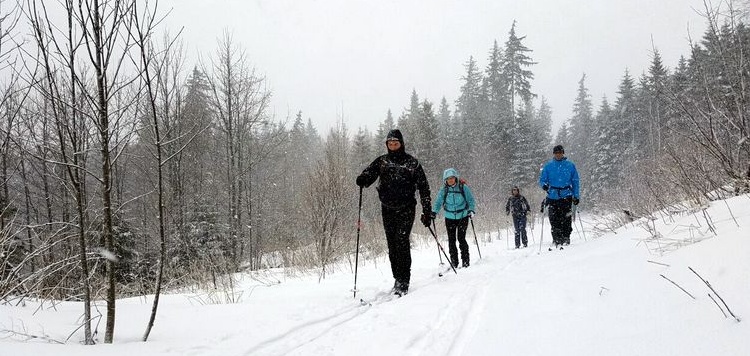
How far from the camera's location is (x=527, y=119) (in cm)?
3859

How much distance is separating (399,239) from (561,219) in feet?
14.8

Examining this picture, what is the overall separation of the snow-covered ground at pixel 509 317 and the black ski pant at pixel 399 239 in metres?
0.40

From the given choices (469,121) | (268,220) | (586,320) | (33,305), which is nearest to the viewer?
(586,320)

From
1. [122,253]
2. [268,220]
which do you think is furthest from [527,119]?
[122,253]

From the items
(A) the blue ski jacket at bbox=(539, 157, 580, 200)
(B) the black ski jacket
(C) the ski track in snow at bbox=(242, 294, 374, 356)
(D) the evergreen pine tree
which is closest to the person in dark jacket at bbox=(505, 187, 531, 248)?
(A) the blue ski jacket at bbox=(539, 157, 580, 200)

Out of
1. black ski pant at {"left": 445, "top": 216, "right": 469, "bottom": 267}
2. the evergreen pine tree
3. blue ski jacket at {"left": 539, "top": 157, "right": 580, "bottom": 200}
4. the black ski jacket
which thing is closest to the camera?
the black ski jacket

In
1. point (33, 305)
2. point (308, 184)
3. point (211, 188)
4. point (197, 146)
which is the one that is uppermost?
point (197, 146)

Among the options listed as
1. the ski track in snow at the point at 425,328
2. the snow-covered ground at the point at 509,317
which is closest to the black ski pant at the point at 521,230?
the snow-covered ground at the point at 509,317

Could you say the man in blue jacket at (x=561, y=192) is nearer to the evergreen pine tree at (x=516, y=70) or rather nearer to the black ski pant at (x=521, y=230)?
the black ski pant at (x=521, y=230)

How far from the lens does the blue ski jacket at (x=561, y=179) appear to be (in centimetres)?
779

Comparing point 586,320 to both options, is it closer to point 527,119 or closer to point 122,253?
point 122,253

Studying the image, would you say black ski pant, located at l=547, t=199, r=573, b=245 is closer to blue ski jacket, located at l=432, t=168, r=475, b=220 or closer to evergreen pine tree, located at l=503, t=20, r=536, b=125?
blue ski jacket, located at l=432, t=168, r=475, b=220

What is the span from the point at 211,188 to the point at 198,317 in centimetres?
2066

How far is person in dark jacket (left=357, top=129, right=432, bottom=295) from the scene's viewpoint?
4.93 metres
